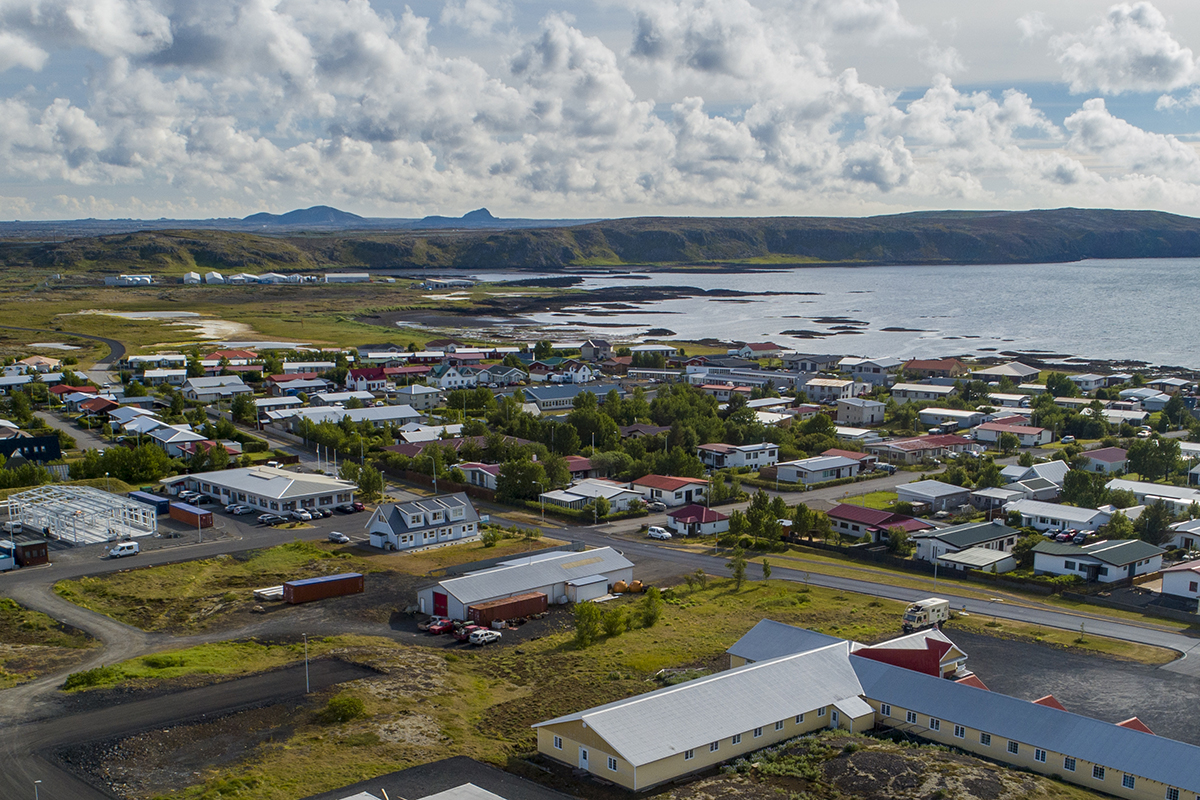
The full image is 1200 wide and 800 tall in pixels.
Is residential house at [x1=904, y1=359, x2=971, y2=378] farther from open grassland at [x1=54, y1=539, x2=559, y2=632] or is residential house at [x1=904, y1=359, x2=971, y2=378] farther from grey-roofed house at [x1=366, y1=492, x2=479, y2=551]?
open grassland at [x1=54, y1=539, x2=559, y2=632]

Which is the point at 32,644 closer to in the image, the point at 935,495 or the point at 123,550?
the point at 123,550

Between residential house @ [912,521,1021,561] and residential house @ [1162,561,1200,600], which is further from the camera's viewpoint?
residential house @ [912,521,1021,561]

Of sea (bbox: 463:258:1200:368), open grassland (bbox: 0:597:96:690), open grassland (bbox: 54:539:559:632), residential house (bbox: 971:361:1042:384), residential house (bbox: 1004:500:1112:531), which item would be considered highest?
sea (bbox: 463:258:1200:368)

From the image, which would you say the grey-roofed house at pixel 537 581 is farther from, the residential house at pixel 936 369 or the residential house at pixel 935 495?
the residential house at pixel 936 369

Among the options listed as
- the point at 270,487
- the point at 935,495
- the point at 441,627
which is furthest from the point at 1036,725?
the point at 270,487

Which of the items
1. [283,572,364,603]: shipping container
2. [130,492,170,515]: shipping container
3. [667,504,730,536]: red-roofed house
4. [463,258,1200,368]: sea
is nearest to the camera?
[283,572,364,603]: shipping container

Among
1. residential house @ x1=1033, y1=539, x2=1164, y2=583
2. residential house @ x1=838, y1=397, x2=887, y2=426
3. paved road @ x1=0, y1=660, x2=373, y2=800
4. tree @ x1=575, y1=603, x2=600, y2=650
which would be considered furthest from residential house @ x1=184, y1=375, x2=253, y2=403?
residential house @ x1=1033, y1=539, x2=1164, y2=583

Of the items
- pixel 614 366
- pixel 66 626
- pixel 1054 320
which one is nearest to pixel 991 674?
pixel 66 626
